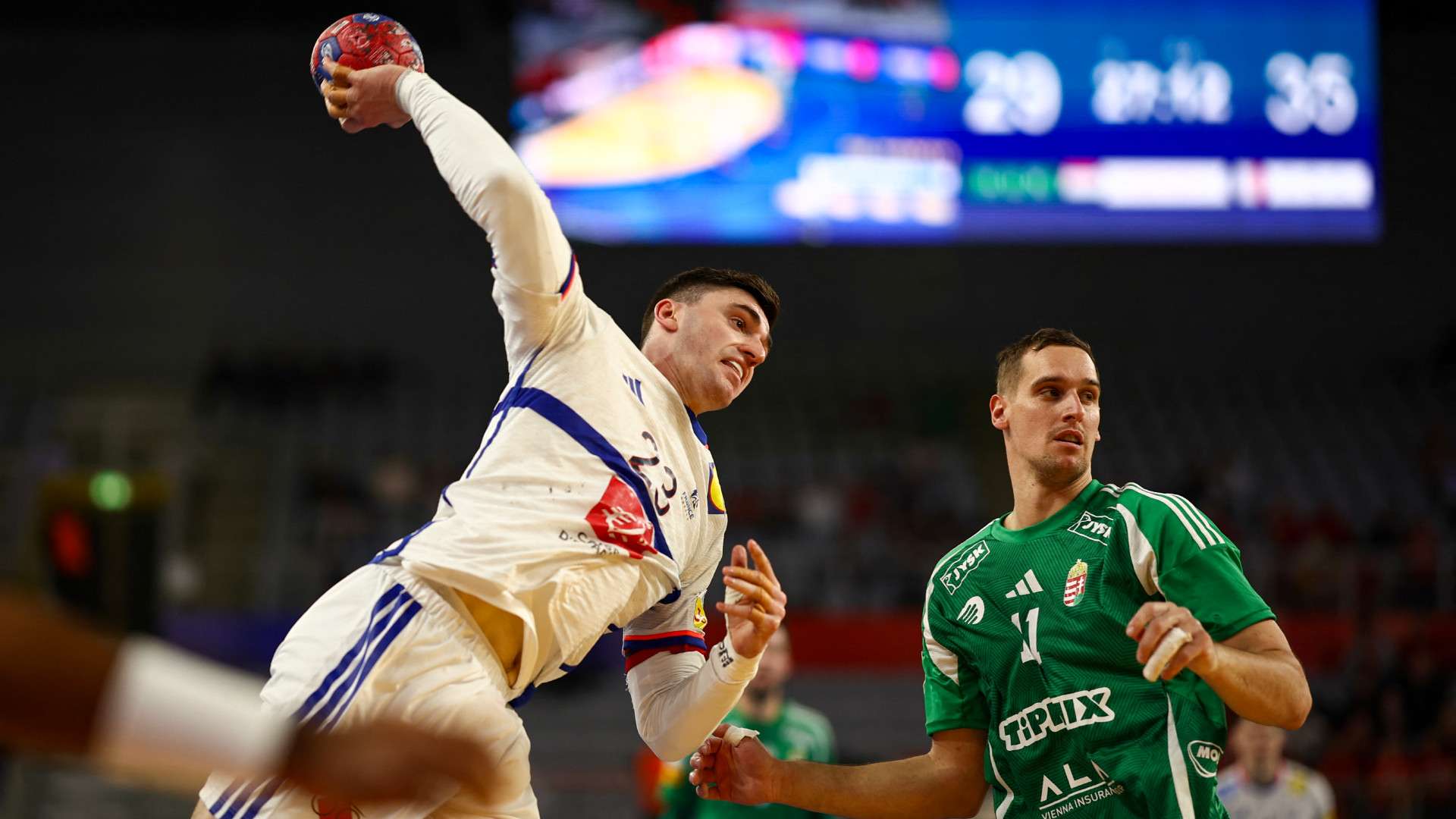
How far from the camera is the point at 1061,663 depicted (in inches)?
162

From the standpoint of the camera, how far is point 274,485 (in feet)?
59.0

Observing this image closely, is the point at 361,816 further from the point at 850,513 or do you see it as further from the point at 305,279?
the point at 305,279

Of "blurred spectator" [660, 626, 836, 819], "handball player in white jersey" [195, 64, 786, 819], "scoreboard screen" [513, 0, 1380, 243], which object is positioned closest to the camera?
"handball player in white jersey" [195, 64, 786, 819]

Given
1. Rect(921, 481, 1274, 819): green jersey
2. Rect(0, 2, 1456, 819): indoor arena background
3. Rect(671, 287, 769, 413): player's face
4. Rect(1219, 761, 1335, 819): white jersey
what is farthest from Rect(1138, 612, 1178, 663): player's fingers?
Rect(0, 2, 1456, 819): indoor arena background

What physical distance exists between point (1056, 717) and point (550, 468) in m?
1.71

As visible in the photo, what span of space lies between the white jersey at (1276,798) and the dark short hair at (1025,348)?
17.0 ft

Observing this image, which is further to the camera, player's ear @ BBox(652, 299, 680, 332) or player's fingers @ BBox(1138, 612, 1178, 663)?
player's ear @ BBox(652, 299, 680, 332)

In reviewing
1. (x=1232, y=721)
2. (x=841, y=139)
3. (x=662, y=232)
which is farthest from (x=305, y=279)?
(x=1232, y=721)

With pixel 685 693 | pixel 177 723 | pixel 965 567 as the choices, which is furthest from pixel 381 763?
pixel 965 567

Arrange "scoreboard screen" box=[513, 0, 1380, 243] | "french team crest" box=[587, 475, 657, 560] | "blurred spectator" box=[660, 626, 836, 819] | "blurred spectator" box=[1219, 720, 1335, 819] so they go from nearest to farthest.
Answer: "french team crest" box=[587, 475, 657, 560]
"blurred spectator" box=[660, 626, 836, 819]
"blurred spectator" box=[1219, 720, 1335, 819]
"scoreboard screen" box=[513, 0, 1380, 243]

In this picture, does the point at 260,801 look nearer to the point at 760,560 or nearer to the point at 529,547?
the point at 529,547

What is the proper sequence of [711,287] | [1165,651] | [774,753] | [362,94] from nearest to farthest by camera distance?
[1165,651] < [362,94] < [711,287] < [774,753]

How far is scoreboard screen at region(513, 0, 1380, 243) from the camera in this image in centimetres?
1758

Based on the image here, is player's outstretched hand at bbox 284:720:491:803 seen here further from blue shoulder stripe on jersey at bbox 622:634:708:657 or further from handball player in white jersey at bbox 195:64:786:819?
blue shoulder stripe on jersey at bbox 622:634:708:657
